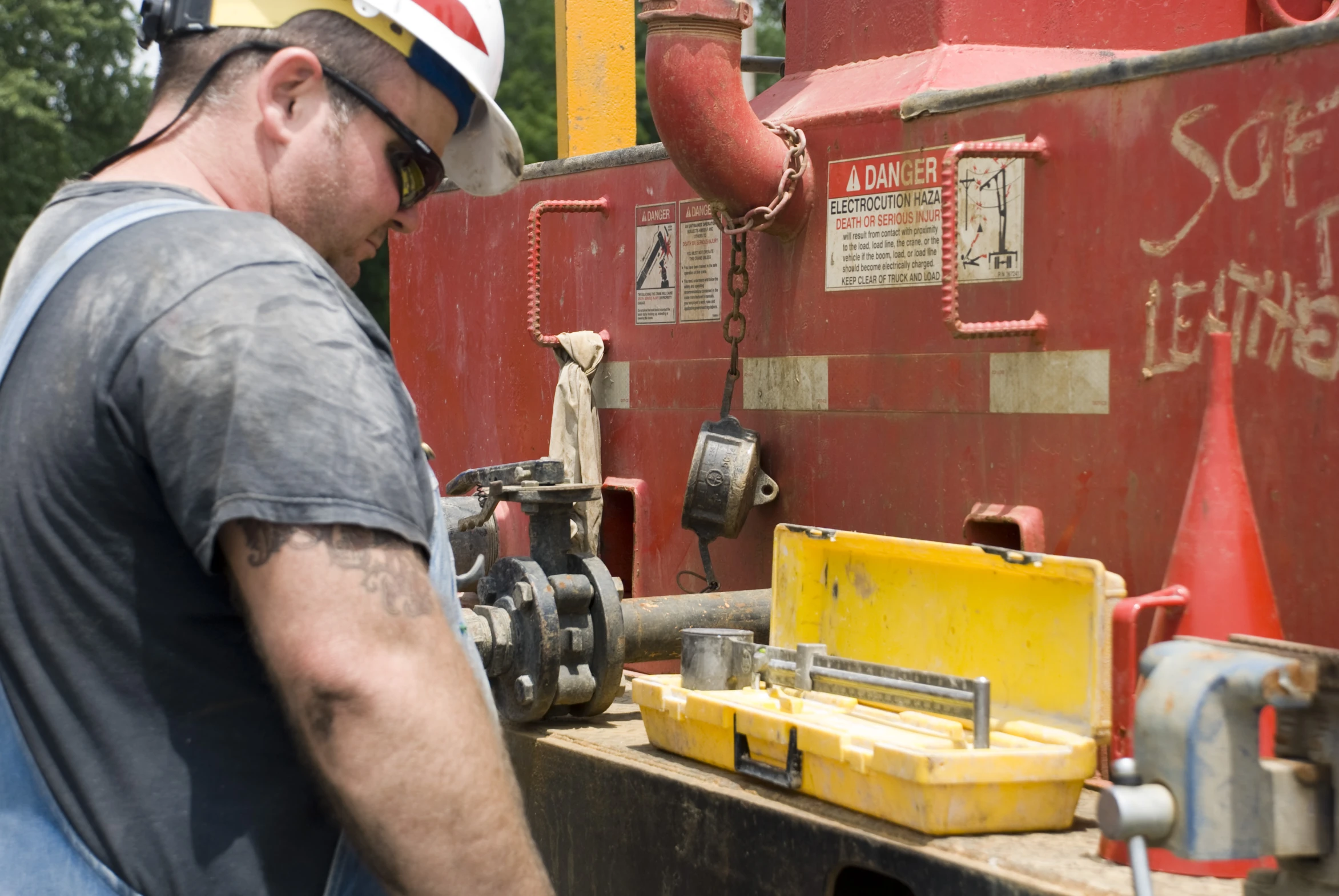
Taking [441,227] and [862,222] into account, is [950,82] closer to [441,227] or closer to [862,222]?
[862,222]

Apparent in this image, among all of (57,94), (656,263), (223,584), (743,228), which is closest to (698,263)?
(656,263)

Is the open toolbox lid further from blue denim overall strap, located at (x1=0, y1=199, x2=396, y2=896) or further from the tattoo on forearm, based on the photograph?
blue denim overall strap, located at (x1=0, y1=199, x2=396, y2=896)

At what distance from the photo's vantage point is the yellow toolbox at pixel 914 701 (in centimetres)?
252

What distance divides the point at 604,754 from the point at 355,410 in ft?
6.56

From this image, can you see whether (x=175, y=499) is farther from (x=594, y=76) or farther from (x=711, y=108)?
(x=594, y=76)

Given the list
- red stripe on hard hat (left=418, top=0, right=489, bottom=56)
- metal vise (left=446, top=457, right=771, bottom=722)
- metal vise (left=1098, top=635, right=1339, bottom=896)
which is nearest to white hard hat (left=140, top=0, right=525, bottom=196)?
red stripe on hard hat (left=418, top=0, right=489, bottom=56)

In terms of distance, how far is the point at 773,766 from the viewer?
9.39ft

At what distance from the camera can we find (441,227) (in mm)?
5469

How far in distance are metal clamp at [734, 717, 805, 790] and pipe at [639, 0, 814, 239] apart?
52.5 inches

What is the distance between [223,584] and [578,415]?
10.1 feet

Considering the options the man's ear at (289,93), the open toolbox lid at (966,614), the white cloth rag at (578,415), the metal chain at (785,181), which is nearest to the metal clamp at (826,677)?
the open toolbox lid at (966,614)

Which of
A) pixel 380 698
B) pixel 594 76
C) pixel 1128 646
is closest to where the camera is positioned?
pixel 380 698

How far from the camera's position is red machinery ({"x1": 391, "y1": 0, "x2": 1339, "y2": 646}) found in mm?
2668

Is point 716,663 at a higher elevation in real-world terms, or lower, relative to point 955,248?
→ lower
